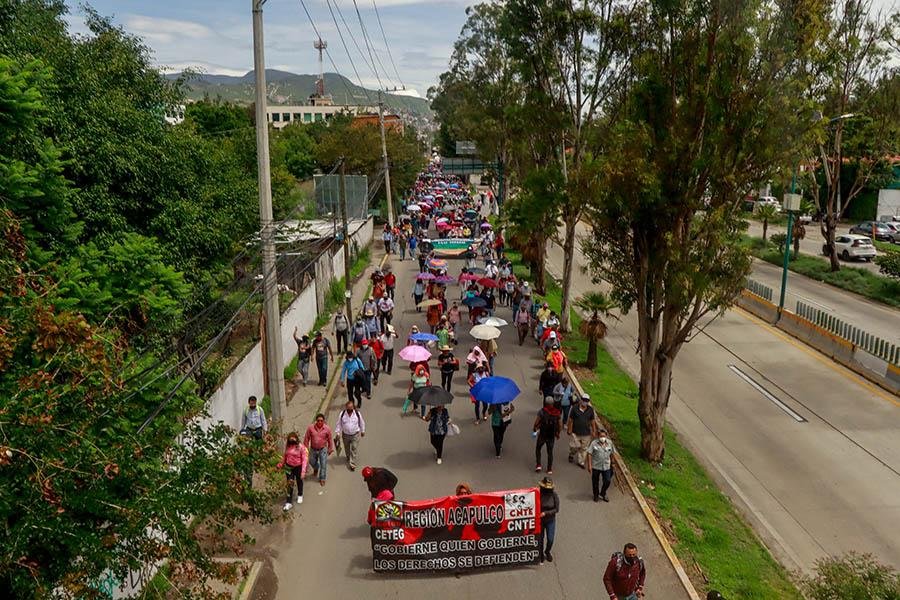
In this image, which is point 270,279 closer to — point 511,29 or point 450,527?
point 450,527

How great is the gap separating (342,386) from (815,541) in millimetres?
11110

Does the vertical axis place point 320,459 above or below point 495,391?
below

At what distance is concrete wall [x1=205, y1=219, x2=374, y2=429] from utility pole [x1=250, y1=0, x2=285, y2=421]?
1120 millimetres

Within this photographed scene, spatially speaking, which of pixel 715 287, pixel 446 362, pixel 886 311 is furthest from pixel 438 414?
pixel 886 311

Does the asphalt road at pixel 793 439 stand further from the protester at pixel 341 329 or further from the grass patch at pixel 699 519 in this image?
the protester at pixel 341 329

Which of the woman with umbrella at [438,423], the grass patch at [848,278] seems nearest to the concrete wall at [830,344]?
the grass patch at [848,278]

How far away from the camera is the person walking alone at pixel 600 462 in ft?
39.6

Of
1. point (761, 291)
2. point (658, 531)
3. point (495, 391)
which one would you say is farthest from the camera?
point (761, 291)

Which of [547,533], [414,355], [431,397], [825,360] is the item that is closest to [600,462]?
[547,533]

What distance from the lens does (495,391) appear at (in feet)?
44.6

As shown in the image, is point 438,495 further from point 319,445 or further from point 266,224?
point 266,224

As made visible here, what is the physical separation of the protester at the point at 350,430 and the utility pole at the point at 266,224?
116 cm

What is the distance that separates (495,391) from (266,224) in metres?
5.09

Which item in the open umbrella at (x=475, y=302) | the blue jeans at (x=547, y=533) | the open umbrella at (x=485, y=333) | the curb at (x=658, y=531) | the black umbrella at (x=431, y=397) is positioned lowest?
the curb at (x=658, y=531)
